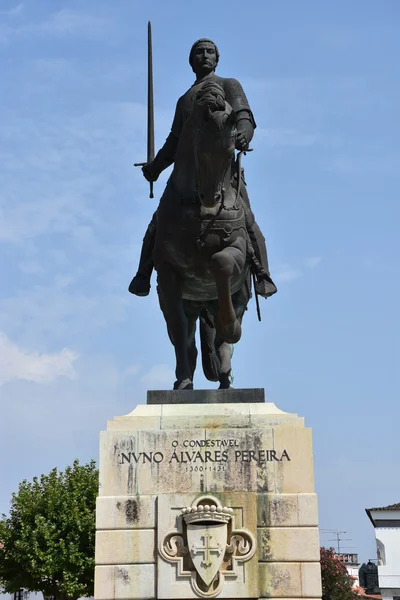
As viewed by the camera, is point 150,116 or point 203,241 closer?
point 203,241

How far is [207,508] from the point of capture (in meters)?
9.57


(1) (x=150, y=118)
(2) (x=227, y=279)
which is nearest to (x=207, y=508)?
(2) (x=227, y=279)

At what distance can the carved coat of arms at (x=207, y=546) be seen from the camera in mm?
9445

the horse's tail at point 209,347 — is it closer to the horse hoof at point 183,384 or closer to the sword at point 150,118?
the horse hoof at point 183,384

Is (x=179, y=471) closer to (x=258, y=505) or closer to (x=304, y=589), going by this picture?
(x=258, y=505)

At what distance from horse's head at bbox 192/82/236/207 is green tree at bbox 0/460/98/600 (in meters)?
30.3

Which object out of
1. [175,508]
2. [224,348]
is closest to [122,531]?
[175,508]

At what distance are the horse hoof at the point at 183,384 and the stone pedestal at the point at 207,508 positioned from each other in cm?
63

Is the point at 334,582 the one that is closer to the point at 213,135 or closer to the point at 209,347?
the point at 209,347

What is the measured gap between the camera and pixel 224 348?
11.7 m

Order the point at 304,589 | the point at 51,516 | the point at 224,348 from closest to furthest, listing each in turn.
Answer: the point at 304,589 → the point at 224,348 → the point at 51,516

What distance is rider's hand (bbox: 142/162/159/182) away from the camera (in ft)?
41.1

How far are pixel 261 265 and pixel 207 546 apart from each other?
376cm

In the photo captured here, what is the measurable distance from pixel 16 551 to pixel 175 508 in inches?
1267
